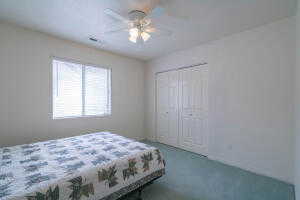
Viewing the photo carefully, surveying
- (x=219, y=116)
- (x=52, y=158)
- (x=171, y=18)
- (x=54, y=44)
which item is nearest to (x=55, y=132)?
(x=52, y=158)

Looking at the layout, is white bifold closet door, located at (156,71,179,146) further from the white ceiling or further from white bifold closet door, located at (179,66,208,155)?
the white ceiling

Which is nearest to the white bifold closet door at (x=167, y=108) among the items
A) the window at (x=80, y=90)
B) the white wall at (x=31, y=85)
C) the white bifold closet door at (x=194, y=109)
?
the white bifold closet door at (x=194, y=109)

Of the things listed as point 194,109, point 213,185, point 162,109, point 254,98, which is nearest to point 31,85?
point 162,109

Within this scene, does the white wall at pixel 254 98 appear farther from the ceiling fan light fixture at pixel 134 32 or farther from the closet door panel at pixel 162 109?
the ceiling fan light fixture at pixel 134 32

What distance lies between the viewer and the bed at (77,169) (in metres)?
1.20

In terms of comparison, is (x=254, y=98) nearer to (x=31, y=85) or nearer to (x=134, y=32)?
(x=134, y=32)

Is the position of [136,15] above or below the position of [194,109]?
above

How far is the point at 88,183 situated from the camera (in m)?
1.36

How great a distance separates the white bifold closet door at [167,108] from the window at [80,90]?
1.44 metres

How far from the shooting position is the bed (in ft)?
3.93

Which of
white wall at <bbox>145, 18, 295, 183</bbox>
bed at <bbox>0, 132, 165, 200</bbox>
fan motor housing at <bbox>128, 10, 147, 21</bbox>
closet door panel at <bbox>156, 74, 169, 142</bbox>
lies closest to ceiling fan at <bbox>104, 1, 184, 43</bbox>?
fan motor housing at <bbox>128, 10, 147, 21</bbox>

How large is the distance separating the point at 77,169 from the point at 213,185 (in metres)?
1.89

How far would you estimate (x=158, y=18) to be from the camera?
2.13 meters

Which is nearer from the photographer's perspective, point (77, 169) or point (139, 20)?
point (77, 169)
